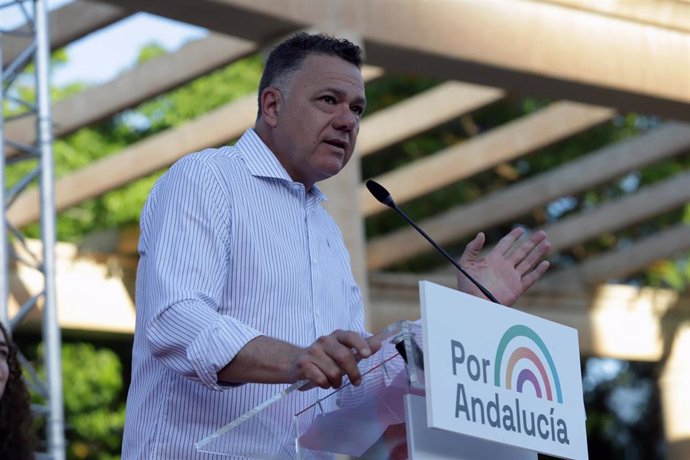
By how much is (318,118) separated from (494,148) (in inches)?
372

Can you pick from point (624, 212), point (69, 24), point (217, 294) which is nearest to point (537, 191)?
point (624, 212)

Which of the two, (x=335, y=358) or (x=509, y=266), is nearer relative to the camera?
(x=335, y=358)

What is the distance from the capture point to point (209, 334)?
281cm

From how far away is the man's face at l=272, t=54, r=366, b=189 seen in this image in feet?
11.0

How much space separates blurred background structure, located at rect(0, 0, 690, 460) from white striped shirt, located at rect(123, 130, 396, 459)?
4841 mm

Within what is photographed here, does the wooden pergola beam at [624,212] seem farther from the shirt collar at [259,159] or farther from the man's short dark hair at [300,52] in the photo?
the shirt collar at [259,159]

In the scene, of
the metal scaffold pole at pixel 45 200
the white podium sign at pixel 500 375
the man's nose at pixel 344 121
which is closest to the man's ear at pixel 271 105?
the man's nose at pixel 344 121

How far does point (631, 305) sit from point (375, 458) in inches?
503

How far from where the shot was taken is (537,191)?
13562 mm

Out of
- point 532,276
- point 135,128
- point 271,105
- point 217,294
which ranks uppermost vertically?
point 135,128

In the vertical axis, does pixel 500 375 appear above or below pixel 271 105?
below

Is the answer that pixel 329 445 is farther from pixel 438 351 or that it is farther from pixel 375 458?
pixel 438 351

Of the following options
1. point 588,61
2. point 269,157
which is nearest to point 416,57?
point 588,61

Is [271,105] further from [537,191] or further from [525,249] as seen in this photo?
[537,191]
